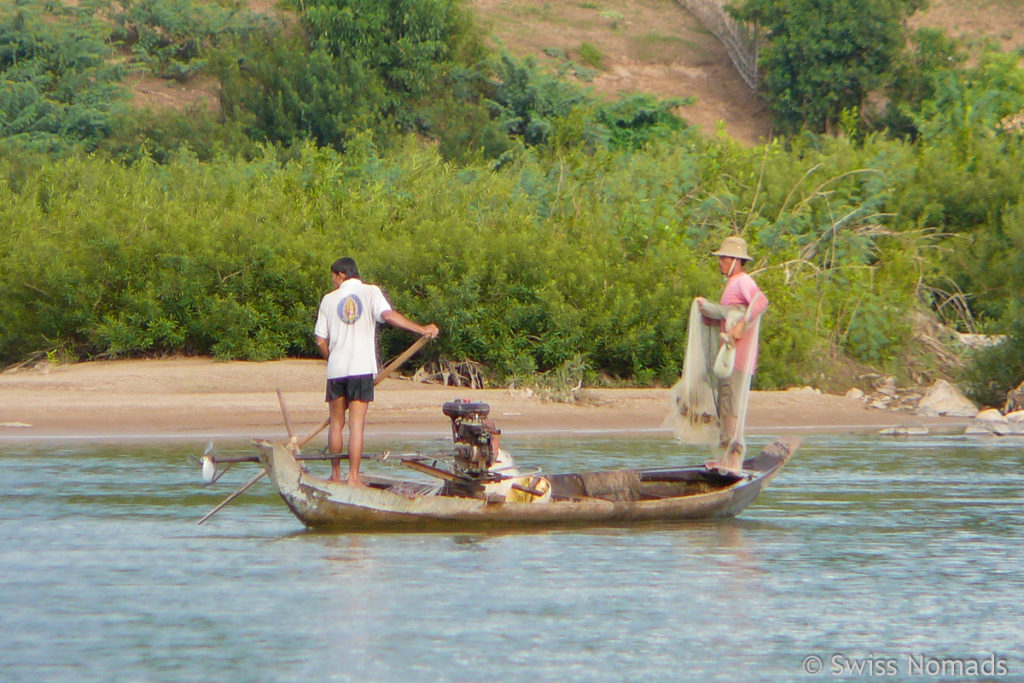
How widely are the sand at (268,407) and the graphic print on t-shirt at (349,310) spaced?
7.20 metres

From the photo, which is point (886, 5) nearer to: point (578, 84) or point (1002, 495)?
point (578, 84)

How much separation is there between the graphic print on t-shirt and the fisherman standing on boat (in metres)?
2.62

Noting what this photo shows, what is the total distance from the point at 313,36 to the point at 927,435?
29152mm

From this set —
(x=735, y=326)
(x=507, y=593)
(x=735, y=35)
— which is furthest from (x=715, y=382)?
(x=735, y=35)

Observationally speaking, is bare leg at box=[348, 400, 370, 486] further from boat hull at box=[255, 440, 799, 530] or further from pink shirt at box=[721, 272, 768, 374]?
pink shirt at box=[721, 272, 768, 374]

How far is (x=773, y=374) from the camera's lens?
73.6 ft

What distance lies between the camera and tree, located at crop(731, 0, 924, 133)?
45.6m

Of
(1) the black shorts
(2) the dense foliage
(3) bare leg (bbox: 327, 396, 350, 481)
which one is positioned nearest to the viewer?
(1) the black shorts

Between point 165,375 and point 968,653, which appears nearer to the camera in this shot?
point 968,653

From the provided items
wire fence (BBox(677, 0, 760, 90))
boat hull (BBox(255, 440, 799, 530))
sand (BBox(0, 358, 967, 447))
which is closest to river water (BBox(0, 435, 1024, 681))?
boat hull (BBox(255, 440, 799, 530))

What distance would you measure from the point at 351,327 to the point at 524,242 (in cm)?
1170

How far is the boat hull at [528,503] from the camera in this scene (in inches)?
391

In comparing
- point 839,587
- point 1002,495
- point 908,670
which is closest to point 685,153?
point 1002,495

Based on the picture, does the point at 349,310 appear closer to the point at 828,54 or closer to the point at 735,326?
the point at 735,326
